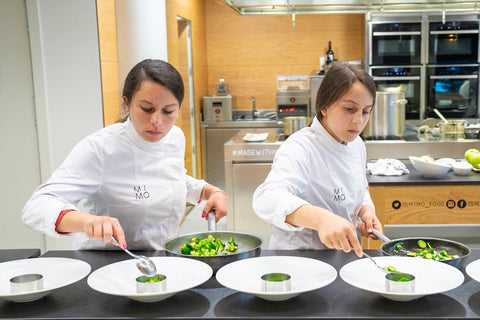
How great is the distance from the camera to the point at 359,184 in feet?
7.00

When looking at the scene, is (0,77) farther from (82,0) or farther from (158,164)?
(158,164)

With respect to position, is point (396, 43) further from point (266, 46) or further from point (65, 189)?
point (65, 189)

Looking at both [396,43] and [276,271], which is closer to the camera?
[276,271]

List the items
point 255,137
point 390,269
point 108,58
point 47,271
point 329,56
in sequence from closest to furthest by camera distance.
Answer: point 390,269
point 47,271
point 108,58
point 255,137
point 329,56

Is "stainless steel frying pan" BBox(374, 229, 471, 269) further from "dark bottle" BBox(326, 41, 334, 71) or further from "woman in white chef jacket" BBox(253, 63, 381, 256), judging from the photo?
"dark bottle" BBox(326, 41, 334, 71)

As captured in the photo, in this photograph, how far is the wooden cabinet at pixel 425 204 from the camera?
3.36 meters

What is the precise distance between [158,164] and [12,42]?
6.51 ft

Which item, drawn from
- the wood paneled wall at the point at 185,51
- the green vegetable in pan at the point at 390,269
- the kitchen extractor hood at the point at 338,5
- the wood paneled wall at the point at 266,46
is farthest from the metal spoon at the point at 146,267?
the wood paneled wall at the point at 266,46

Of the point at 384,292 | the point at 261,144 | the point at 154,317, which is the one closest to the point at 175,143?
the point at 154,317

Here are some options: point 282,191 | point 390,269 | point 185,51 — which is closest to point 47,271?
point 282,191

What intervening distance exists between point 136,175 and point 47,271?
21.9 inches

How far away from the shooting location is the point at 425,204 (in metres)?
3.40

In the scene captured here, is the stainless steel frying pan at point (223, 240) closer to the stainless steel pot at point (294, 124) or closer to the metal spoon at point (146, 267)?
the metal spoon at point (146, 267)

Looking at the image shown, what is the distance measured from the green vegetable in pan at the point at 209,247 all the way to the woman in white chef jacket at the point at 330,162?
160 millimetres
